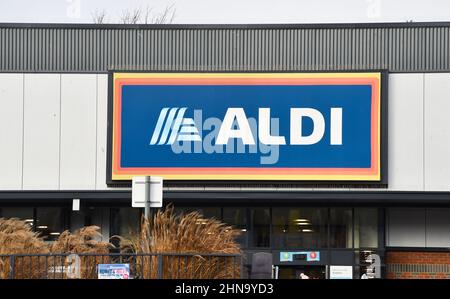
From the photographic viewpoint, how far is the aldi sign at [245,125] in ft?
86.3

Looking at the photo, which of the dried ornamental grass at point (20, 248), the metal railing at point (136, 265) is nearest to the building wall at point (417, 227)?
the dried ornamental grass at point (20, 248)

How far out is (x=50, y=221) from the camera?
27906 mm

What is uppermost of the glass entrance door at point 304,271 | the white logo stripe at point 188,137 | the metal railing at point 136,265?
the white logo stripe at point 188,137

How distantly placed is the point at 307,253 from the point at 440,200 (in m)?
3.76

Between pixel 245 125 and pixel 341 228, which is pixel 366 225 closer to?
pixel 341 228

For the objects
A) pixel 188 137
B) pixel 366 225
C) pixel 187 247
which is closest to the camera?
pixel 187 247

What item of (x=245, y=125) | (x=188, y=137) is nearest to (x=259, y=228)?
(x=245, y=125)

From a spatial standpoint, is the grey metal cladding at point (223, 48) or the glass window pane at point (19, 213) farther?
the glass window pane at point (19, 213)

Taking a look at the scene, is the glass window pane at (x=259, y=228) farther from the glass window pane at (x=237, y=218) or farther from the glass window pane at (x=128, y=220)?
the glass window pane at (x=128, y=220)

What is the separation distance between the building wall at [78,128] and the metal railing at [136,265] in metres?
10.0

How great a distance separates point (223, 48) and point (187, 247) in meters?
12.1

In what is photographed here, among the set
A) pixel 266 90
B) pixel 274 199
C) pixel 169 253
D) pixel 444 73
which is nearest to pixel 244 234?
pixel 274 199

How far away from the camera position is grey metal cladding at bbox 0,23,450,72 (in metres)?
27.3

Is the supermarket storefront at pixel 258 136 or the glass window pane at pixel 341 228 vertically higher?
the supermarket storefront at pixel 258 136
